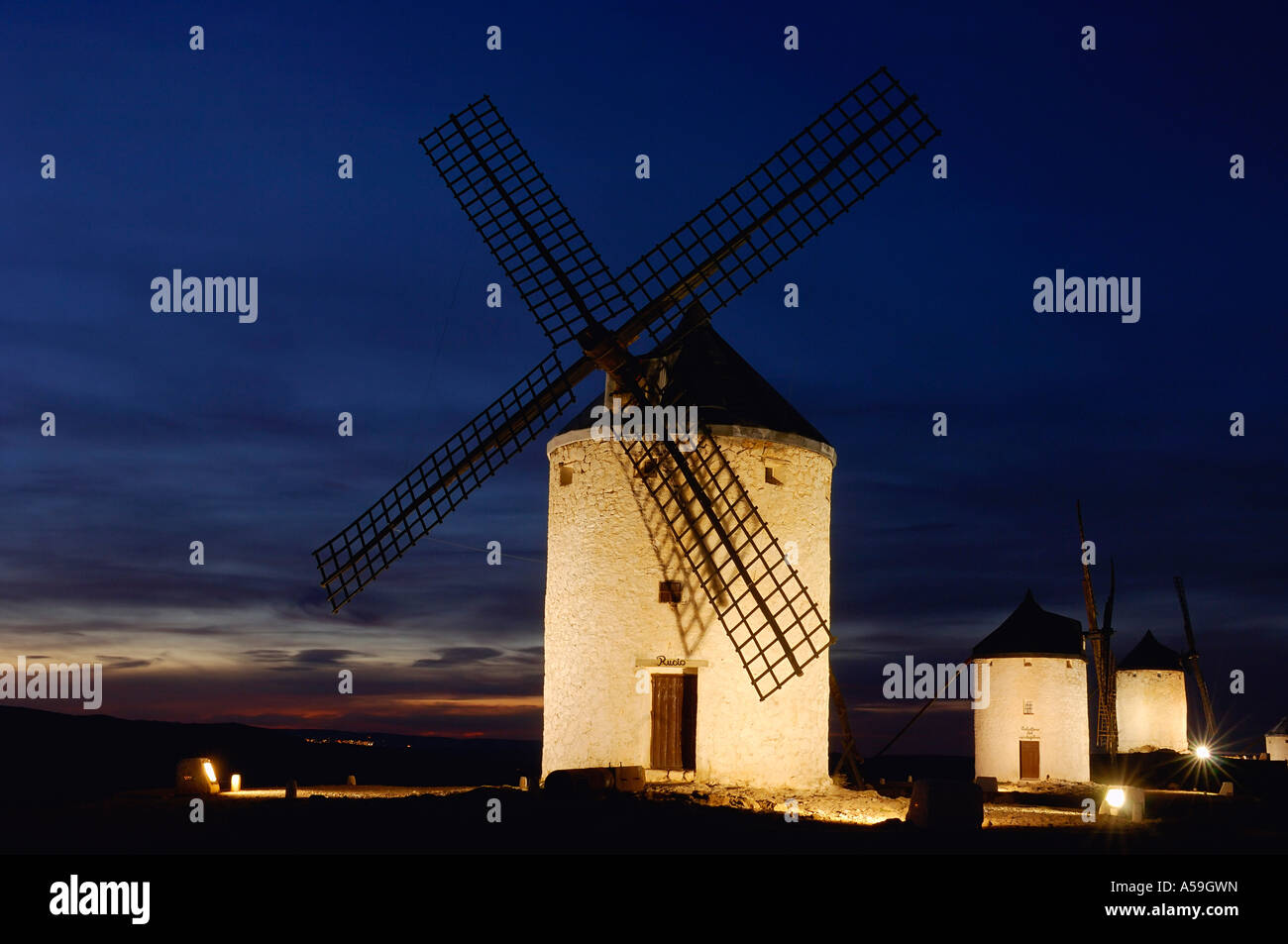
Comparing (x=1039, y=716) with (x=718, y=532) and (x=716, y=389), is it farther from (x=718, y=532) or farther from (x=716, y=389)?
(x=718, y=532)

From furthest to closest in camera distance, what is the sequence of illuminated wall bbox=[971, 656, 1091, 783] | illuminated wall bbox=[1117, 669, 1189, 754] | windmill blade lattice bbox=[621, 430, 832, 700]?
illuminated wall bbox=[1117, 669, 1189, 754] → illuminated wall bbox=[971, 656, 1091, 783] → windmill blade lattice bbox=[621, 430, 832, 700]

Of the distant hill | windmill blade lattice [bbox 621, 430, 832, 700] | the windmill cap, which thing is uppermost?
the windmill cap

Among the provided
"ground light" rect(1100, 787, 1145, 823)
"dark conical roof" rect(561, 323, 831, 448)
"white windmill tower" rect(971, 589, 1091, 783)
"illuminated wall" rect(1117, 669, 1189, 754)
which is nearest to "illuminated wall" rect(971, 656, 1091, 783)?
"white windmill tower" rect(971, 589, 1091, 783)

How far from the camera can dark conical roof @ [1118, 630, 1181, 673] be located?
150 feet

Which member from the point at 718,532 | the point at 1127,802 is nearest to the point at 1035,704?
the point at 1127,802

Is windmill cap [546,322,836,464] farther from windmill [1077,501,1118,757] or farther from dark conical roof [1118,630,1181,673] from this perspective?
dark conical roof [1118,630,1181,673]

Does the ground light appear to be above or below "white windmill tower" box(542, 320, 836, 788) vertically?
below

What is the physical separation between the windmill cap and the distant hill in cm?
2512

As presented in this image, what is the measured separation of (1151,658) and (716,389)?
33.6 metres

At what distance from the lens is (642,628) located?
17.9 m

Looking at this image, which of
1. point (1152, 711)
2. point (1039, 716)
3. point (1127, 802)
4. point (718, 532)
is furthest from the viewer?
point (1152, 711)
